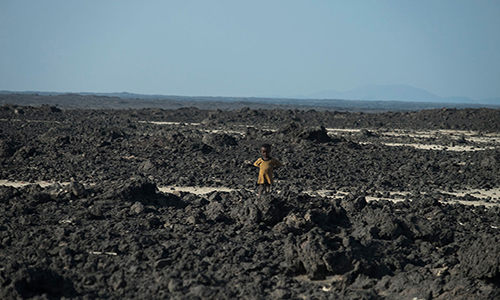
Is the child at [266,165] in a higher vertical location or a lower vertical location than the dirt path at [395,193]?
higher

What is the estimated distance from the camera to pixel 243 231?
25.3ft

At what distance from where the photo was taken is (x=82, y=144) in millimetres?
19047

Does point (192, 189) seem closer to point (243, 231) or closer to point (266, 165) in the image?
point (266, 165)

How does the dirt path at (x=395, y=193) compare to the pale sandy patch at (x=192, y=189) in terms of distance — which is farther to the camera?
the pale sandy patch at (x=192, y=189)

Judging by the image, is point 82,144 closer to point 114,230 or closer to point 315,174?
point 315,174

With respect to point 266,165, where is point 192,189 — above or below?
below

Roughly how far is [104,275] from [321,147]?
45.1 ft

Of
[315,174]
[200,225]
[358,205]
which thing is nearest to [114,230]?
[200,225]

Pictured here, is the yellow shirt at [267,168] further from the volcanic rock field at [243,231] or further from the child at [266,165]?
the volcanic rock field at [243,231]

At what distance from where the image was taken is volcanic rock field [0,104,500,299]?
5.75 metres

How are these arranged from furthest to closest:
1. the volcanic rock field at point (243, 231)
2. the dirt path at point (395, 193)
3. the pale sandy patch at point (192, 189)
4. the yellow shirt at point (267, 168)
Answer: the pale sandy patch at point (192, 189)
the dirt path at point (395, 193)
the yellow shirt at point (267, 168)
the volcanic rock field at point (243, 231)

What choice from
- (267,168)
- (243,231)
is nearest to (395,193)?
(267,168)

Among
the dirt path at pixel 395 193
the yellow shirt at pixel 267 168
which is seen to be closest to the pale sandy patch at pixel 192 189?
the dirt path at pixel 395 193

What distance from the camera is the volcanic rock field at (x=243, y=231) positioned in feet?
18.9
